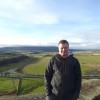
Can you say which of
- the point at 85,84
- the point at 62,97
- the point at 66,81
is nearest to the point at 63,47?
the point at 66,81

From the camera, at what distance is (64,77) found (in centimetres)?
563

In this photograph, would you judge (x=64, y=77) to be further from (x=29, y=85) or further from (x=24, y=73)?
(x=24, y=73)

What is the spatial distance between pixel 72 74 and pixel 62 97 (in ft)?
1.85

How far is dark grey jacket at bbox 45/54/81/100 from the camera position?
5.62 meters

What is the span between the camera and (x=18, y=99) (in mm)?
8477

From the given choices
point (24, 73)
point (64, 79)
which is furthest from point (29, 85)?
point (64, 79)

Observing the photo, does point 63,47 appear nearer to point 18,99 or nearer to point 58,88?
point 58,88

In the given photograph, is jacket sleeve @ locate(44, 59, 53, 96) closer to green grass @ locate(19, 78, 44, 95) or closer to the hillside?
the hillside

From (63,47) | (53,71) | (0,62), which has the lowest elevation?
(0,62)

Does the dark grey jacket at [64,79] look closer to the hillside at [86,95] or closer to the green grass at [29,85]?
the hillside at [86,95]

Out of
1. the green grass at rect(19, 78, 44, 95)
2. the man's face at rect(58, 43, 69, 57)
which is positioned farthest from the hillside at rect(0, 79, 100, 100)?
the green grass at rect(19, 78, 44, 95)

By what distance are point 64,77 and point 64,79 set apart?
45 millimetres

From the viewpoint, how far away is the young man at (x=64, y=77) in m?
5.62

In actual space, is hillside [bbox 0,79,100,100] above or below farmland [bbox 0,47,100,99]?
above
